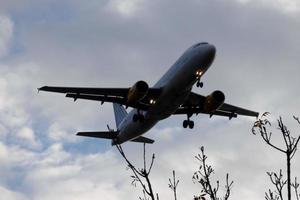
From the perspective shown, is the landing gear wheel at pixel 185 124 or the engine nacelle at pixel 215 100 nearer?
the engine nacelle at pixel 215 100

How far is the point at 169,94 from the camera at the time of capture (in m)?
37.6

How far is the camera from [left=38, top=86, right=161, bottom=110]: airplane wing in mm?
39594

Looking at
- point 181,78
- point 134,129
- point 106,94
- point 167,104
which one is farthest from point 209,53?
point 134,129

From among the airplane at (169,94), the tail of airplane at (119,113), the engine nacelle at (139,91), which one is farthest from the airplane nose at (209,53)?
the tail of airplane at (119,113)

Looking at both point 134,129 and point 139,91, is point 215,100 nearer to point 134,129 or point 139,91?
point 139,91

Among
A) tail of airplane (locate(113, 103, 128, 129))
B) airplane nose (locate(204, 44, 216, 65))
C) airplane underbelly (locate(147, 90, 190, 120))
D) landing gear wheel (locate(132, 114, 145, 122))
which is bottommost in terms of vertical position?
airplane underbelly (locate(147, 90, 190, 120))

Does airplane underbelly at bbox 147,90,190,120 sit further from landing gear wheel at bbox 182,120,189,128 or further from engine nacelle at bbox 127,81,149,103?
landing gear wheel at bbox 182,120,189,128

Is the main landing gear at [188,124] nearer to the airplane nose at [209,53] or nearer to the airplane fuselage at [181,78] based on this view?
the airplane fuselage at [181,78]

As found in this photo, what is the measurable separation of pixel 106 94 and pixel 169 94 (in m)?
5.92

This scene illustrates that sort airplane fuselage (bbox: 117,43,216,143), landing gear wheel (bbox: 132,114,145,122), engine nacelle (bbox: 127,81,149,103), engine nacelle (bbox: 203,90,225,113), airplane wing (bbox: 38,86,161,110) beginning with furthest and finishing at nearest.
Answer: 1. landing gear wheel (bbox: 132,114,145,122)
2. engine nacelle (bbox: 203,90,225,113)
3. airplane wing (bbox: 38,86,161,110)
4. engine nacelle (bbox: 127,81,149,103)
5. airplane fuselage (bbox: 117,43,216,143)

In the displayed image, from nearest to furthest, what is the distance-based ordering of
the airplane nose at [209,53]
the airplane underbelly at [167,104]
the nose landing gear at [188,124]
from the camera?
the airplane nose at [209,53] → the airplane underbelly at [167,104] → the nose landing gear at [188,124]

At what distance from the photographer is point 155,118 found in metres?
41.5

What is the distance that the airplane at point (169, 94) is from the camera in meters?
37.1

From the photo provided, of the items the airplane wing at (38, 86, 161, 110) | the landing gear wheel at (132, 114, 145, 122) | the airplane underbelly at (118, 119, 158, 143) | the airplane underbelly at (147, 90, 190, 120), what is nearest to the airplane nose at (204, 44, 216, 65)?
the airplane underbelly at (147, 90, 190, 120)
